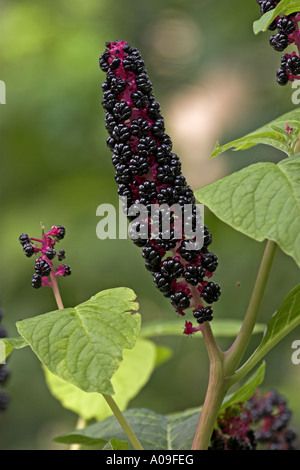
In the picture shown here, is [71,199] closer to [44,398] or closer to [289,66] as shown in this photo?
[44,398]

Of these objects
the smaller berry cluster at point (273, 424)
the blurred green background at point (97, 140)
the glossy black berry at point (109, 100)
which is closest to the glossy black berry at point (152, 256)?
the glossy black berry at point (109, 100)

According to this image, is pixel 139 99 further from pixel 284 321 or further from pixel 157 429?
pixel 157 429

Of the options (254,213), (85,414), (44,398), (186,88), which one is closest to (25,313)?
(44,398)

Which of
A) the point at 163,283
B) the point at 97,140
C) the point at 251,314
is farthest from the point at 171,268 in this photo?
the point at 97,140

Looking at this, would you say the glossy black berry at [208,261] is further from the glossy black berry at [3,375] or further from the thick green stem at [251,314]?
the glossy black berry at [3,375]
